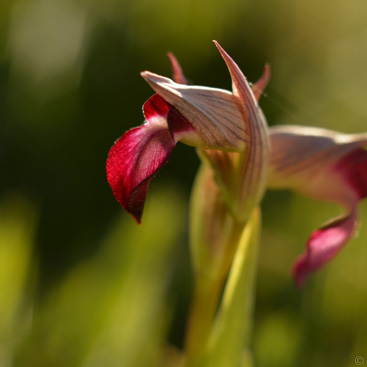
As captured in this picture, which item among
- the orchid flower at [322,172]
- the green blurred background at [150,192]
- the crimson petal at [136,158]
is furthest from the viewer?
the green blurred background at [150,192]

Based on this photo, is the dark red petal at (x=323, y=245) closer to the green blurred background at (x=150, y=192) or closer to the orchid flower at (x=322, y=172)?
the orchid flower at (x=322, y=172)

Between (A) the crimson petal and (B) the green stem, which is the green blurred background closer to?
(B) the green stem

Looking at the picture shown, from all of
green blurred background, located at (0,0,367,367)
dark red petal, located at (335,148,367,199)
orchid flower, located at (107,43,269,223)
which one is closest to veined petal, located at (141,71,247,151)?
orchid flower, located at (107,43,269,223)

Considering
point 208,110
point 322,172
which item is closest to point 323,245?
point 322,172

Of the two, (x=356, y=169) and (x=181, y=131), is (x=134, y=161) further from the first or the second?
(x=356, y=169)

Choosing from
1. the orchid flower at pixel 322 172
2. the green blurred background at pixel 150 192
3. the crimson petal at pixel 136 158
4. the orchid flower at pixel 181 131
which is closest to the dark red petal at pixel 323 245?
the orchid flower at pixel 322 172

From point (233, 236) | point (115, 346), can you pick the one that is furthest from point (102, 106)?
point (233, 236)
